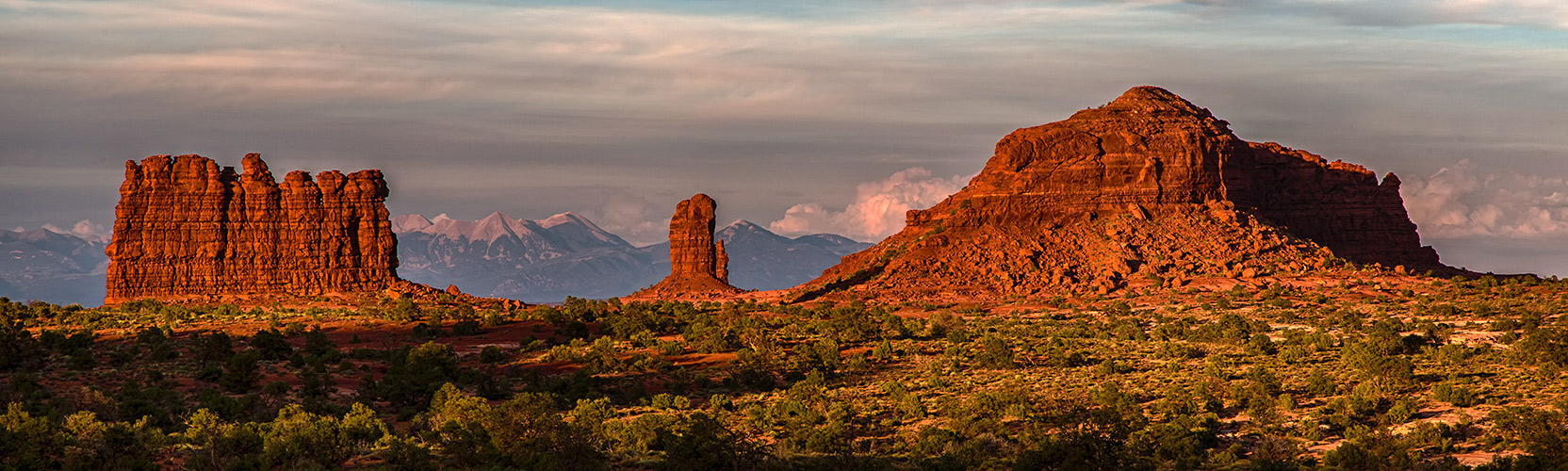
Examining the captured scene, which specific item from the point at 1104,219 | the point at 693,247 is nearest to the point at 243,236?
the point at 693,247

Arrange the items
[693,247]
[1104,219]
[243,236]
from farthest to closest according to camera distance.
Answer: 1. [693,247]
2. [1104,219]
3. [243,236]

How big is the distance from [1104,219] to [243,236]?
55768 mm

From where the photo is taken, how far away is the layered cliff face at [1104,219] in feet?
360

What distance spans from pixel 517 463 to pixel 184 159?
61.8 metres

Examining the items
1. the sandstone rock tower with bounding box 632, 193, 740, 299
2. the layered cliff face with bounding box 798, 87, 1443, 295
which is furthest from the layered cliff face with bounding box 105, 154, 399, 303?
the sandstone rock tower with bounding box 632, 193, 740, 299

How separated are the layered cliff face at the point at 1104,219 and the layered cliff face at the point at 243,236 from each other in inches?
1197

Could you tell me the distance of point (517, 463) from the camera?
174ft

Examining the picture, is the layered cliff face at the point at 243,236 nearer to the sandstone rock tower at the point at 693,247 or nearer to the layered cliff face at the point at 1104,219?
the layered cliff face at the point at 1104,219

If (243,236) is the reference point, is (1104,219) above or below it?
above

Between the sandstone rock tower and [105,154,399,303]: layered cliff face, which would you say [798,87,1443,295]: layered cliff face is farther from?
[105,154,399,303]: layered cliff face

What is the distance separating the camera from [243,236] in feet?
343

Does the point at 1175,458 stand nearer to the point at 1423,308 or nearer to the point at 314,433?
the point at 314,433

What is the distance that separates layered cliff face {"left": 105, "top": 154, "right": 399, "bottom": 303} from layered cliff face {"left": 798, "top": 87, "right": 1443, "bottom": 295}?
30.4 meters

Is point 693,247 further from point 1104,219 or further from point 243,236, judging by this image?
point 243,236
